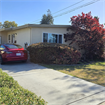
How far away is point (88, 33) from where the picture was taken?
1080 cm

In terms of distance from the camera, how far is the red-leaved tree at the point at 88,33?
1084cm

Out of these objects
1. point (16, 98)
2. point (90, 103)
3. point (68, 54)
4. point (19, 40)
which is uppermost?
point (19, 40)

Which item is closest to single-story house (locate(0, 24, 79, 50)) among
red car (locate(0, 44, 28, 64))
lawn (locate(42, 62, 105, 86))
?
red car (locate(0, 44, 28, 64))

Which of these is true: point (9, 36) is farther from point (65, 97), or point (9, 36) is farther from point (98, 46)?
point (65, 97)

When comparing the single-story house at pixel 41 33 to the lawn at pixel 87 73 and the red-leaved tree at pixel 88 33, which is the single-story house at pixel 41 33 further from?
the lawn at pixel 87 73

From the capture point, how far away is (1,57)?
25.7ft

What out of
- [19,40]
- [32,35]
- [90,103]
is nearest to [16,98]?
[90,103]

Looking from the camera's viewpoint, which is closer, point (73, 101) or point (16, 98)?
point (16, 98)

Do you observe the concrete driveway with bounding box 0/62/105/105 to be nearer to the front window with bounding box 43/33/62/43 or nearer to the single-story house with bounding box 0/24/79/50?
the single-story house with bounding box 0/24/79/50

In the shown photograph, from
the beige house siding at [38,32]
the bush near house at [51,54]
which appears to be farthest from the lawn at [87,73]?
the beige house siding at [38,32]

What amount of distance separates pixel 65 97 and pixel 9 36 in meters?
14.1

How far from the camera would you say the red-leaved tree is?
10844mm

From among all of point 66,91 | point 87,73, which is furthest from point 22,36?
point 66,91

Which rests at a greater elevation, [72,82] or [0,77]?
[0,77]
